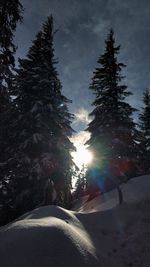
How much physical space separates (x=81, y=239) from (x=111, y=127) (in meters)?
15.4

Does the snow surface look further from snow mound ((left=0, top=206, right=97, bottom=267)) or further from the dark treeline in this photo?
the dark treeline


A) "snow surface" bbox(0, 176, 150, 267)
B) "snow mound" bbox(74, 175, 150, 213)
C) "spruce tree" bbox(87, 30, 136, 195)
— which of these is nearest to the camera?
"snow surface" bbox(0, 176, 150, 267)

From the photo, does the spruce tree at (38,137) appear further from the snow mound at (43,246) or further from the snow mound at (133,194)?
the snow mound at (43,246)

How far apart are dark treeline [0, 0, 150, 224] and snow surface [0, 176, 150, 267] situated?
680 cm

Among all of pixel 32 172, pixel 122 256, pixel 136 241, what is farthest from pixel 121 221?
pixel 32 172

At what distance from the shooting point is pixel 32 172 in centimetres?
1677

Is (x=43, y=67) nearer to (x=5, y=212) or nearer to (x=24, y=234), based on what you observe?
(x=5, y=212)

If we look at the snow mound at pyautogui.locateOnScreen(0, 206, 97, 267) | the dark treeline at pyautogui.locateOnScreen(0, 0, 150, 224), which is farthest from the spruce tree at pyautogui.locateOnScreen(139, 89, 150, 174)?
the snow mound at pyautogui.locateOnScreen(0, 206, 97, 267)

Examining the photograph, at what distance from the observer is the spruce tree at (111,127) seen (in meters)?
21.0

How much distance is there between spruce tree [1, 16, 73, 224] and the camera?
661 inches

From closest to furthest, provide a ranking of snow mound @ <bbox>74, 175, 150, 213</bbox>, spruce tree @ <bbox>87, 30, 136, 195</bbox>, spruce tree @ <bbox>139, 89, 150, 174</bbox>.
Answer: snow mound @ <bbox>74, 175, 150, 213</bbox> → spruce tree @ <bbox>87, 30, 136, 195</bbox> → spruce tree @ <bbox>139, 89, 150, 174</bbox>

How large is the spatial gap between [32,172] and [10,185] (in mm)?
1503

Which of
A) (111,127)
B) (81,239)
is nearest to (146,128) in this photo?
(111,127)

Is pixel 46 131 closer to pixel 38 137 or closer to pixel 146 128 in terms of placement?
pixel 38 137
